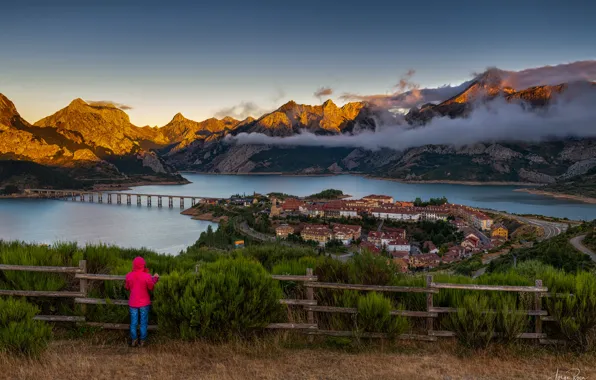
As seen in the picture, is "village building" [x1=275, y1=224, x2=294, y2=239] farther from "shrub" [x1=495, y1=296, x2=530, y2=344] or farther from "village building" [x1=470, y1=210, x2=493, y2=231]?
"shrub" [x1=495, y1=296, x2=530, y2=344]

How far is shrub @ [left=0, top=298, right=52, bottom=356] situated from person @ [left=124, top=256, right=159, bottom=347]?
3.32 feet

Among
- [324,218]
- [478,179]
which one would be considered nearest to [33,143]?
[324,218]

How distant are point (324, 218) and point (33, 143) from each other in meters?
181

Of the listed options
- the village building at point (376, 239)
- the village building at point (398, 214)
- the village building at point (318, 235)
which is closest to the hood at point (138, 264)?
the village building at point (318, 235)

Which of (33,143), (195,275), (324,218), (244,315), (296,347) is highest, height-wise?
(33,143)

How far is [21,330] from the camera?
192 inches

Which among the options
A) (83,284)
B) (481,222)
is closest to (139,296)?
(83,284)

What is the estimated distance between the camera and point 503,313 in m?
5.29

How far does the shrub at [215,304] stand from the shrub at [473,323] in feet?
8.04

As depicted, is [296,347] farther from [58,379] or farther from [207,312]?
[58,379]

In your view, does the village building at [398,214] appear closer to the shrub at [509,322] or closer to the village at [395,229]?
the village at [395,229]

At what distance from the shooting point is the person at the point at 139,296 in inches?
209

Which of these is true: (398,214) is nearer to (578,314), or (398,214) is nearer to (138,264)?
(578,314)

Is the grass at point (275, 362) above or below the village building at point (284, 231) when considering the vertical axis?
above
